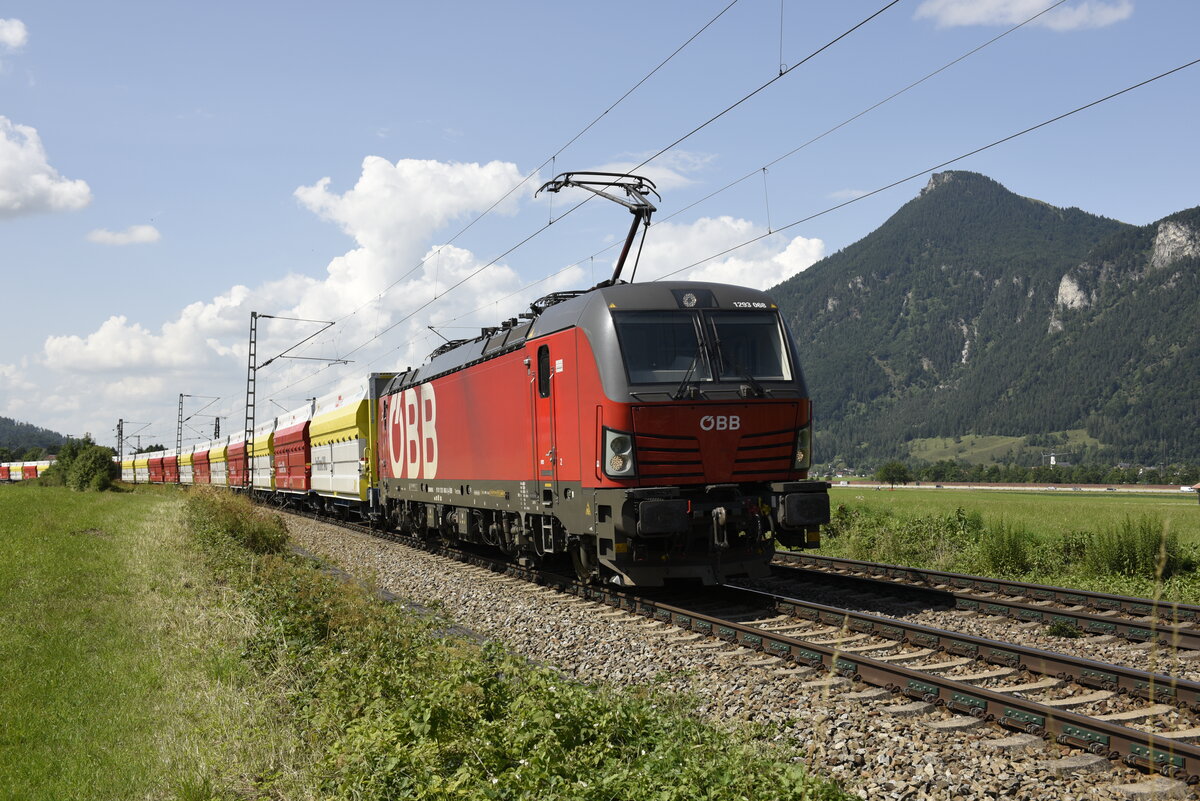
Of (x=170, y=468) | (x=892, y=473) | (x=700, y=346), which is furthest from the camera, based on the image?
(x=892, y=473)

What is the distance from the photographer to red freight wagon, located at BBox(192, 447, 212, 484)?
186ft

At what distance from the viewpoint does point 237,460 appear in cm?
4822

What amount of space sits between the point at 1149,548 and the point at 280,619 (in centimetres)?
1228

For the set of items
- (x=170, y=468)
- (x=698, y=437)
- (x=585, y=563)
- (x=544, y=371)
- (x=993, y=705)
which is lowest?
(x=993, y=705)

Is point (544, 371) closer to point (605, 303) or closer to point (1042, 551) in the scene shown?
point (605, 303)

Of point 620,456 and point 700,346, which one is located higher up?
point 700,346

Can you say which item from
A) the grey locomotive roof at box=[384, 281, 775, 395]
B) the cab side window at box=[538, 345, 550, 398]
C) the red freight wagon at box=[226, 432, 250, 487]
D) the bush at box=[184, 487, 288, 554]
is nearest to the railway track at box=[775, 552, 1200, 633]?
the grey locomotive roof at box=[384, 281, 775, 395]

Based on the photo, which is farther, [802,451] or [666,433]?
[802,451]

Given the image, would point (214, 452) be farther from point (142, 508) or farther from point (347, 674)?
point (347, 674)

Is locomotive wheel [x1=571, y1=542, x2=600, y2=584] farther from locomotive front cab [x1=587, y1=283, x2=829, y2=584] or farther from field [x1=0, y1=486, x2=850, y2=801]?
field [x1=0, y1=486, x2=850, y2=801]

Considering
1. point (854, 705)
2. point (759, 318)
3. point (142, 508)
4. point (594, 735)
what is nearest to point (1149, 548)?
point (759, 318)

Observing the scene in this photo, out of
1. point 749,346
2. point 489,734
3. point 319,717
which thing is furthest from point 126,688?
point 749,346

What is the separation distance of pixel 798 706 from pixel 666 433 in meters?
4.35

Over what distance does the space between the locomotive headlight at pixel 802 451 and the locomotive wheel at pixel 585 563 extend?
2982 mm
